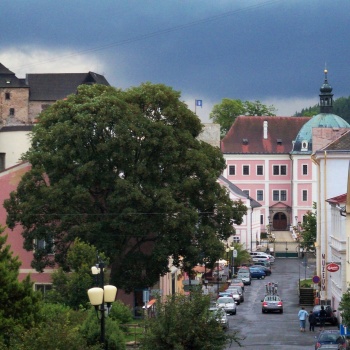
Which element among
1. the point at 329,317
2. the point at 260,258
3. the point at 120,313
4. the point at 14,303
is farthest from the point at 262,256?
the point at 14,303

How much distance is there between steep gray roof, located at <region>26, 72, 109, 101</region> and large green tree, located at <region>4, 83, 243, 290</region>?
103607 mm

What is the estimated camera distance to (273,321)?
62.1 metres

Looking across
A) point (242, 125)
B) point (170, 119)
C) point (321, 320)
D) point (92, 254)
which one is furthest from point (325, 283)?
point (242, 125)

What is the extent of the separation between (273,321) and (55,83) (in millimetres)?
109637

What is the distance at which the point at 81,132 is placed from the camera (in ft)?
190

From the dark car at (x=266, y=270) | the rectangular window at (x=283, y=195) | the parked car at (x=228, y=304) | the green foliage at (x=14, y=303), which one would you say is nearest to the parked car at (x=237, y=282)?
the dark car at (x=266, y=270)

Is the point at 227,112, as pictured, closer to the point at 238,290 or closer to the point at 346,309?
the point at 238,290

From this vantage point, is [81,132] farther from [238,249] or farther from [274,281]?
[238,249]

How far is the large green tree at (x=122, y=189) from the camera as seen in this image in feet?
188

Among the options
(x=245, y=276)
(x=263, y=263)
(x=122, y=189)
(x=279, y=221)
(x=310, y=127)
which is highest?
(x=310, y=127)

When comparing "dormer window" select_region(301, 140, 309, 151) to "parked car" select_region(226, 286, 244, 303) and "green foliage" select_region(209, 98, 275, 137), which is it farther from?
"parked car" select_region(226, 286, 244, 303)

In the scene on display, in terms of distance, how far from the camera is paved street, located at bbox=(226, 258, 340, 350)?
50.7 meters

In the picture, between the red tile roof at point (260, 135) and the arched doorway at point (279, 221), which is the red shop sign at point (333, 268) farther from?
the arched doorway at point (279, 221)

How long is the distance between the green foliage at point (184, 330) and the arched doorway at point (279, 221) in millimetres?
117071
